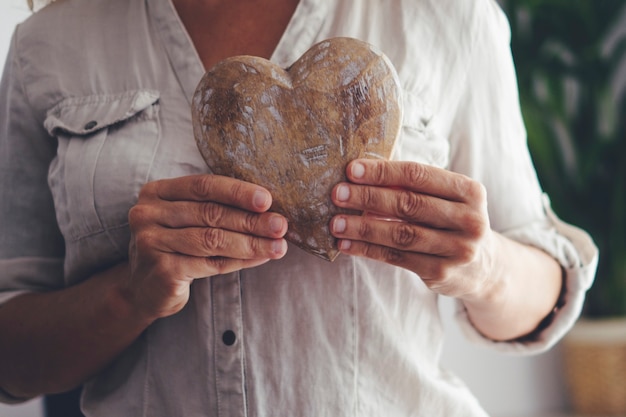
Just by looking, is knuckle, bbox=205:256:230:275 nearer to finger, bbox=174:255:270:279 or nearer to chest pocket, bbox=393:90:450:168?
finger, bbox=174:255:270:279

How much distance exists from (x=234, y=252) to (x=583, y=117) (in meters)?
1.93

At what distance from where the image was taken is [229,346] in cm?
77

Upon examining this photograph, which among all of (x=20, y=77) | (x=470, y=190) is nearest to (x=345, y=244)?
(x=470, y=190)

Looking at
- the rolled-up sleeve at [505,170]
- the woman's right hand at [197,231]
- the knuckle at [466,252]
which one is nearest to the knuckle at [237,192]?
the woman's right hand at [197,231]

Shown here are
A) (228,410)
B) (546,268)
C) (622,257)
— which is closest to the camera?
(228,410)

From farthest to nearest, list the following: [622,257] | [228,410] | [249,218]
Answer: [622,257]
[228,410]
[249,218]

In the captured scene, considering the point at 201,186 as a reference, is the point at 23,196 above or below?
below

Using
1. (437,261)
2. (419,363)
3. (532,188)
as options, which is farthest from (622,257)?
(437,261)

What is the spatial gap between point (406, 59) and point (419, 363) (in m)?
0.36

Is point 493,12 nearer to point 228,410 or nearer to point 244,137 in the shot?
point 244,137

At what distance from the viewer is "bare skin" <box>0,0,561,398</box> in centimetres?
62

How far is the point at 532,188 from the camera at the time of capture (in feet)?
2.95

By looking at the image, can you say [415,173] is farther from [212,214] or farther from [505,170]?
[505,170]

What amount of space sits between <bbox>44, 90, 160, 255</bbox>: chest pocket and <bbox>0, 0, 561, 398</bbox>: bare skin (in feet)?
0.20
